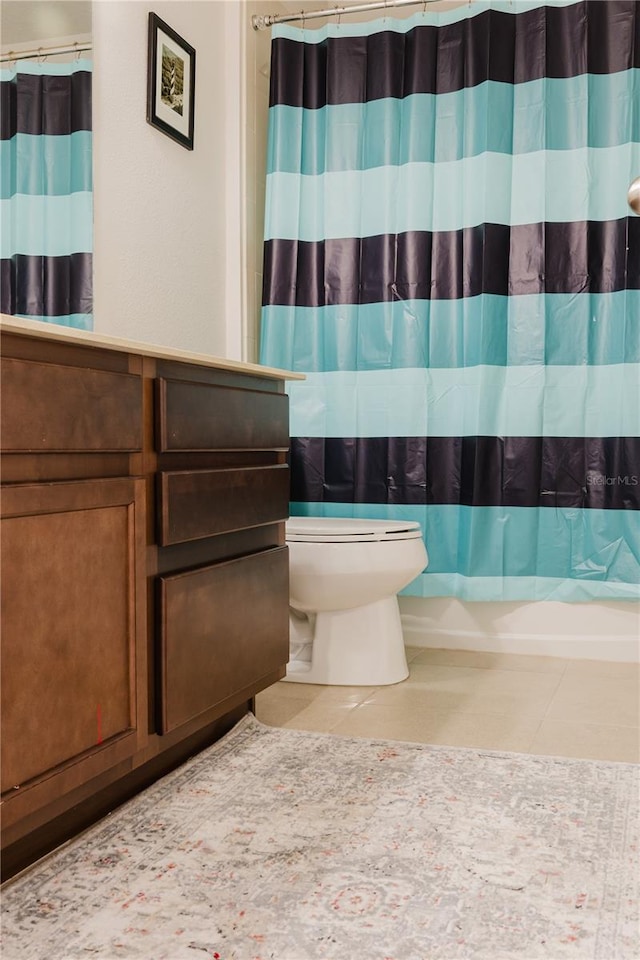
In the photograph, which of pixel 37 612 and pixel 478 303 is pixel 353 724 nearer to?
pixel 37 612

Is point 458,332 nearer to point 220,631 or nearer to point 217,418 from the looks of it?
point 217,418

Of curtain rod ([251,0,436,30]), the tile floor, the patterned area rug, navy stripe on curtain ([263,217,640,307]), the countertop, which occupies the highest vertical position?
curtain rod ([251,0,436,30])

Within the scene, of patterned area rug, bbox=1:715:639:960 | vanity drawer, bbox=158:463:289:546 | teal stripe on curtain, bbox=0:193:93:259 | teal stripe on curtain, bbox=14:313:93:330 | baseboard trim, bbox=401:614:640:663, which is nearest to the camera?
patterned area rug, bbox=1:715:639:960

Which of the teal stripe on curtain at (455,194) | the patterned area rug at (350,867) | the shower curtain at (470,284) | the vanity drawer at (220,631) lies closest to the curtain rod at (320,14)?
the shower curtain at (470,284)

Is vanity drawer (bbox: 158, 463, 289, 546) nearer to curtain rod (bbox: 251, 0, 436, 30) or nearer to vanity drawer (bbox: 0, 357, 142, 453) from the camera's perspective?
vanity drawer (bbox: 0, 357, 142, 453)

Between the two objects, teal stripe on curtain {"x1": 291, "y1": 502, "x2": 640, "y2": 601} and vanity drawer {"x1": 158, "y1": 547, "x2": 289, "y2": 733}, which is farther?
teal stripe on curtain {"x1": 291, "y1": 502, "x2": 640, "y2": 601}

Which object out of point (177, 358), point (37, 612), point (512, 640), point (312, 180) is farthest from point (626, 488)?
point (37, 612)

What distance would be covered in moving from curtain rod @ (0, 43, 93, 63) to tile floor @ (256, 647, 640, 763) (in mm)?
1507

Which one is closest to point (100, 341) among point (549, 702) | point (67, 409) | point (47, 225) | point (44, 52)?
point (67, 409)

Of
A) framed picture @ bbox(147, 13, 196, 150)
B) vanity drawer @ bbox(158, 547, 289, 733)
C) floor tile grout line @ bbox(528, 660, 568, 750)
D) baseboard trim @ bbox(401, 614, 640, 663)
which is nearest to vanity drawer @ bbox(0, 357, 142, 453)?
vanity drawer @ bbox(158, 547, 289, 733)

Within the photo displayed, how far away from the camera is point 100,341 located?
1340 mm

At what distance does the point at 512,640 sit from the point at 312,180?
1586 millimetres

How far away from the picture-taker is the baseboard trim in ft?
8.87

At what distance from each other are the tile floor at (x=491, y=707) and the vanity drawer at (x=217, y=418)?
687 mm
